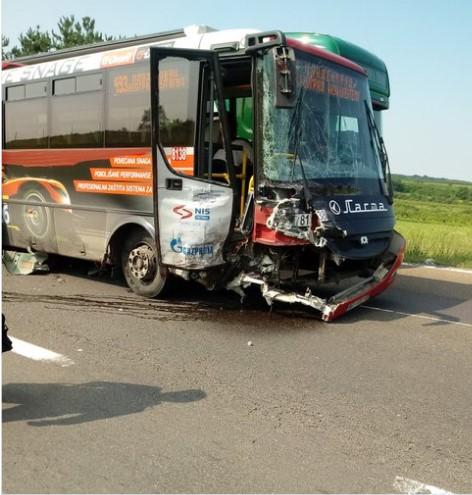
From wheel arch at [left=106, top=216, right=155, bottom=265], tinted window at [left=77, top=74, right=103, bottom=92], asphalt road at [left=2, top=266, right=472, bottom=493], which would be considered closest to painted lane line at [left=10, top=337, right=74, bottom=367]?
asphalt road at [left=2, top=266, right=472, bottom=493]

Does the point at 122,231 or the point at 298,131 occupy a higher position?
the point at 298,131

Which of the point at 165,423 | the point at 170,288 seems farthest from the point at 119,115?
the point at 165,423

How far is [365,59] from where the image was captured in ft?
37.9

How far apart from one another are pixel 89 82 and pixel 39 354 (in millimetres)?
4343

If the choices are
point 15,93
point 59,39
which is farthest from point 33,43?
point 15,93

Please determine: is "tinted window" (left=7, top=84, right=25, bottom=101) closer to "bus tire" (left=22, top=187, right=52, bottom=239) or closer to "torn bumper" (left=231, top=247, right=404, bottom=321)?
"bus tire" (left=22, top=187, right=52, bottom=239)

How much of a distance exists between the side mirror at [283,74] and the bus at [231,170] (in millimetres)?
12

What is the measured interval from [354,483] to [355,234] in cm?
380

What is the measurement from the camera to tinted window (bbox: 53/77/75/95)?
8.58m

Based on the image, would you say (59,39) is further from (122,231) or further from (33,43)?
(122,231)

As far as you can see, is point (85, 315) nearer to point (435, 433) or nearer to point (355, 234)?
point (355, 234)

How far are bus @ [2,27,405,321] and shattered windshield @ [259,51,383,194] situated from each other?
0.02 metres

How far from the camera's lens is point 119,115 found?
788 centimetres

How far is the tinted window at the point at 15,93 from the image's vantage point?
9.43 metres
